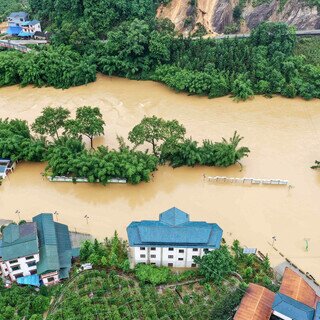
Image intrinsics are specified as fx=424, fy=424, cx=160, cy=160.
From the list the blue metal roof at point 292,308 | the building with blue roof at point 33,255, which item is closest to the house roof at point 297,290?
the blue metal roof at point 292,308

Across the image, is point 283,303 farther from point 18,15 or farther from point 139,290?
point 18,15

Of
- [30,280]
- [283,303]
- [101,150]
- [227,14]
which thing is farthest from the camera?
[227,14]

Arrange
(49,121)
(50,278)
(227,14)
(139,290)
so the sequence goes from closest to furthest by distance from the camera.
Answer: (139,290) < (50,278) < (49,121) < (227,14)

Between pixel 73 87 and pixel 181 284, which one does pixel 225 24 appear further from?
pixel 181 284

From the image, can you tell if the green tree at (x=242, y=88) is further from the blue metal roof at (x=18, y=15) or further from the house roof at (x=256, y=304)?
the blue metal roof at (x=18, y=15)

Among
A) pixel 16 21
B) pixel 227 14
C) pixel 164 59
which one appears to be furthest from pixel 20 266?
pixel 227 14

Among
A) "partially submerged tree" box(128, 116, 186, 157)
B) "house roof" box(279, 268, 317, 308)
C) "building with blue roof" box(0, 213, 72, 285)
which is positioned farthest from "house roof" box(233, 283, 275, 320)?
"partially submerged tree" box(128, 116, 186, 157)

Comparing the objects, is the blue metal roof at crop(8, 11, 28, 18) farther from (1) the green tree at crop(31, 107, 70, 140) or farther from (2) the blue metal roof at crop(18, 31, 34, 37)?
(1) the green tree at crop(31, 107, 70, 140)
